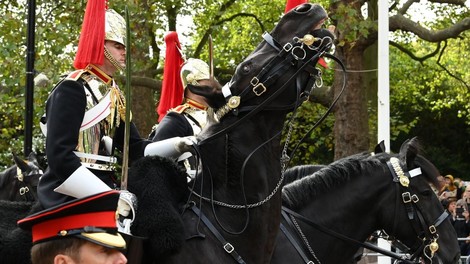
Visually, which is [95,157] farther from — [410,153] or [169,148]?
[410,153]

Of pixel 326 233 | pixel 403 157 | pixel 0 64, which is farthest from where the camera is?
pixel 0 64

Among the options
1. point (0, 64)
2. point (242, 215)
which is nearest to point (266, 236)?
point (242, 215)

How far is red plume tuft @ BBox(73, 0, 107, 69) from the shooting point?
17.3 feet

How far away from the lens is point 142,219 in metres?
5.06

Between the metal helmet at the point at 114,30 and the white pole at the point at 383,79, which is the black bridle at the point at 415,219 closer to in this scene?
the metal helmet at the point at 114,30

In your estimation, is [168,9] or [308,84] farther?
[168,9]

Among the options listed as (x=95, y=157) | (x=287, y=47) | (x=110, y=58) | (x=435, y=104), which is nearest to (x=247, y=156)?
(x=287, y=47)

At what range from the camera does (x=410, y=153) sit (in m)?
7.39

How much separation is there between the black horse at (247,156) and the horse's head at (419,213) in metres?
2.18

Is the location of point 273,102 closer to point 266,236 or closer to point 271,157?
point 271,157

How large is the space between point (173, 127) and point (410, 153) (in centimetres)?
178

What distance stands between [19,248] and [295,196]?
244 cm

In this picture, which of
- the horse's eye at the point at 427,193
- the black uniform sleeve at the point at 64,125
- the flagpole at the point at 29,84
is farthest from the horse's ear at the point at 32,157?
the black uniform sleeve at the point at 64,125

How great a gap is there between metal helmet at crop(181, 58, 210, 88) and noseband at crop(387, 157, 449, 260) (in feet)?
5.45
